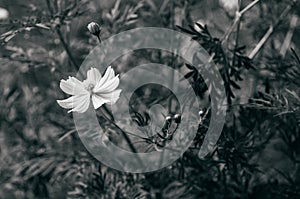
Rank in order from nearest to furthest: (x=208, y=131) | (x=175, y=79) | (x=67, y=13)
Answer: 1. (x=208, y=131)
2. (x=67, y=13)
3. (x=175, y=79)

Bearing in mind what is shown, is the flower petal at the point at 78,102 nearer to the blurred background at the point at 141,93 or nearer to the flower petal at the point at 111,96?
the flower petal at the point at 111,96

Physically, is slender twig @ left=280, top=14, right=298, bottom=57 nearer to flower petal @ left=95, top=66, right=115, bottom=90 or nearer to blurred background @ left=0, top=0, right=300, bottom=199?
blurred background @ left=0, top=0, right=300, bottom=199

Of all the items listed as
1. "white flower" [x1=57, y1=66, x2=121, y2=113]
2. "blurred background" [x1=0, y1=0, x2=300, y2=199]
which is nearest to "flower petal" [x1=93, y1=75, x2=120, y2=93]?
"white flower" [x1=57, y1=66, x2=121, y2=113]

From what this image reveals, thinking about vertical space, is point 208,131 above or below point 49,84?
below

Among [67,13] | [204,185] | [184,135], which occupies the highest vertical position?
[67,13]

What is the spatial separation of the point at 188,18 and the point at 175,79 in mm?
161

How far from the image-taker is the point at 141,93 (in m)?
1.53

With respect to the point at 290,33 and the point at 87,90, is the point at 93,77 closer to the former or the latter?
the point at 87,90

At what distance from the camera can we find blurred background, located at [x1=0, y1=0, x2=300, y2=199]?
1.28 metres

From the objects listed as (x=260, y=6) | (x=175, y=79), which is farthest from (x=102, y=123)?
(x=260, y=6)

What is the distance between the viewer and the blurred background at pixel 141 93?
50.3 inches

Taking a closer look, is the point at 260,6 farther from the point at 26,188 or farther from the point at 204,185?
the point at 26,188

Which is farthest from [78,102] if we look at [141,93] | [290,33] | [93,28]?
[290,33]

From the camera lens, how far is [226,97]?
4.10 feet
